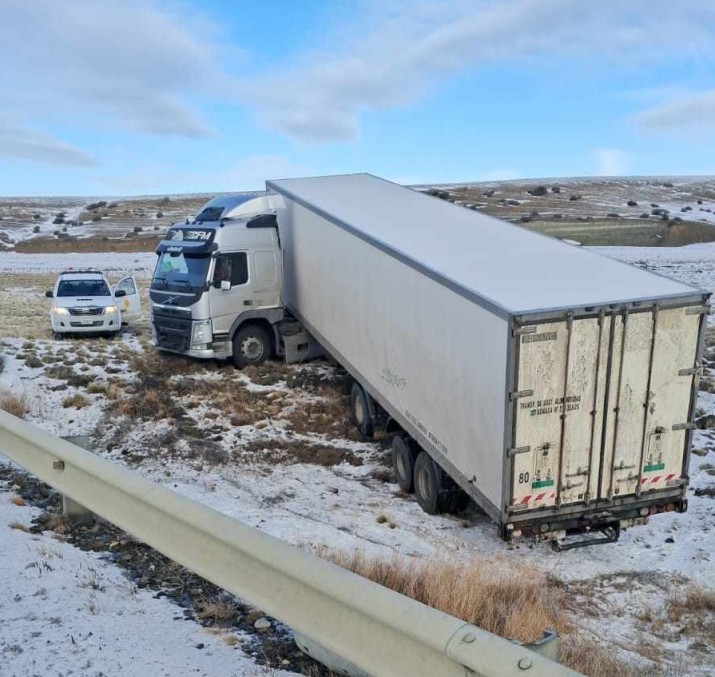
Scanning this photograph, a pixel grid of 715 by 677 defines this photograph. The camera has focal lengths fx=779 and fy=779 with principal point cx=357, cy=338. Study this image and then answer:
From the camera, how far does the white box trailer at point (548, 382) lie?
8164mm

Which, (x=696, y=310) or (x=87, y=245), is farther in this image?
(x=87, y=245)

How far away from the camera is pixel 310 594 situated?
3.69m

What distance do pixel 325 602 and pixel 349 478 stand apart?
322 inches

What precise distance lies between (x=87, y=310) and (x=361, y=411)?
10034 millimetres

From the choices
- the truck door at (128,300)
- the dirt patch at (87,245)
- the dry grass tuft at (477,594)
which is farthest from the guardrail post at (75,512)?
the dirt patch at (87,245)

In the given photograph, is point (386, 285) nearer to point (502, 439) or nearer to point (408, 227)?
point (408, 227)

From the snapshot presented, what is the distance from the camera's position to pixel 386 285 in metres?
11.5

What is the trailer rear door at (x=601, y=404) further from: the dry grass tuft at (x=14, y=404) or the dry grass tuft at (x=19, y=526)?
the dry grass tuft at (x=14, y=404)

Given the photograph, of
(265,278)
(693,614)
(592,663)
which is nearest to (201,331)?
(265,278)

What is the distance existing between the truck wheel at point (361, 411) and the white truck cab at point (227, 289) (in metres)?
4.25

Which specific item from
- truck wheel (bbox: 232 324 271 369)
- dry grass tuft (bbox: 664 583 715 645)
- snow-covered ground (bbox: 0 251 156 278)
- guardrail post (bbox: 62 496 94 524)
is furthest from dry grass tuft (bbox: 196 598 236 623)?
snow-covered ground (bbox: 0 251 156 278)

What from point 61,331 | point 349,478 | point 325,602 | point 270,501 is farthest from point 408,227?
point 61,331

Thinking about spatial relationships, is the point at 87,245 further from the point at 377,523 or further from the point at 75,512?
the point at 75,512

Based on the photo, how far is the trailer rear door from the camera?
815 centimetres
